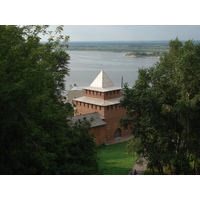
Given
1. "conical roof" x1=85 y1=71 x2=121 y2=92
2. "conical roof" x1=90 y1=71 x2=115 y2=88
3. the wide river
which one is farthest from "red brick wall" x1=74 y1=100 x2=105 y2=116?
the wide river

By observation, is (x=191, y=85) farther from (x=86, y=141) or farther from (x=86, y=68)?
(x=86, y=68)

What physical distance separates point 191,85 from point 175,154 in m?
2.82

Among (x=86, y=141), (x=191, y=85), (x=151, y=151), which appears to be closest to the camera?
(x=86, y=141)

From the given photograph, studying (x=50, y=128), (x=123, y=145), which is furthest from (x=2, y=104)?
(x=123, y=145)

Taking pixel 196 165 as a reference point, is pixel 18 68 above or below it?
above

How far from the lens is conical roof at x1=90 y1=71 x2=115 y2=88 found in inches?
921

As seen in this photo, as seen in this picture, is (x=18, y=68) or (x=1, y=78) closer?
(x=1, y=78)

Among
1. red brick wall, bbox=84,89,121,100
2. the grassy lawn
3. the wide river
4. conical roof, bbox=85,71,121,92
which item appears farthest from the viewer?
conical roof, bbox=85,71,121,92

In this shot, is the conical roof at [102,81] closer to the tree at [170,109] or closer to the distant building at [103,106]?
the distant building at [103,106]

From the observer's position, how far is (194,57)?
11.1 metres

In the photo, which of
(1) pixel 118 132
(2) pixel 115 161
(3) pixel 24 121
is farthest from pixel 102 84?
(3) pixel 24 121

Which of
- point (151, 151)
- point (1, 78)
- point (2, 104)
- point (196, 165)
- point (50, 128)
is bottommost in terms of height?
point (196, 165)

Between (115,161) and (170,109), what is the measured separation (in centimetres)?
652

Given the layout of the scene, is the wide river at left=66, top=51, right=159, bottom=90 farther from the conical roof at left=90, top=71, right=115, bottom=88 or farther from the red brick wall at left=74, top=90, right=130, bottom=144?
the red brick wall at left=74, top=90, right=130, bottom=144
